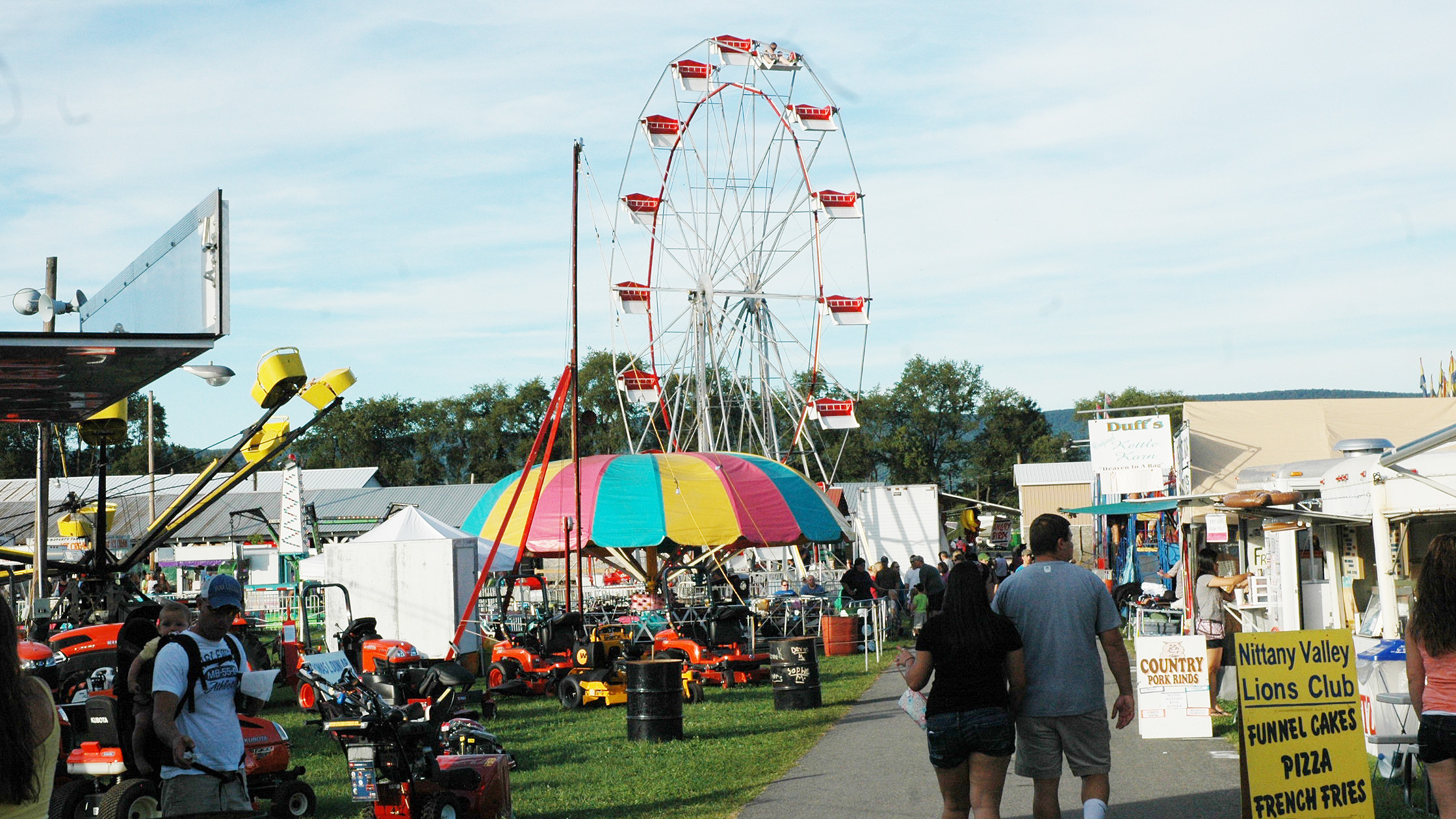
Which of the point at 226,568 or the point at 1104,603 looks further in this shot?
the point at 226,568

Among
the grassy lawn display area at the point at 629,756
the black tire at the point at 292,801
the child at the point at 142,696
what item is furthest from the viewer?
the grassy lawn display area at the point at 629,756

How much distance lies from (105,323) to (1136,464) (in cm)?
2933

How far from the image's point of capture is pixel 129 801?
7.18m

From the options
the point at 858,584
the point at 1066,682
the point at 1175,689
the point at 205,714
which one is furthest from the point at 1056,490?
the point at 205,714

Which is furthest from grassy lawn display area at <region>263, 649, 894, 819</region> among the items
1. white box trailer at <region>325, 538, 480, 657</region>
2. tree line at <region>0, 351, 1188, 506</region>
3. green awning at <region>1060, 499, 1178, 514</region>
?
tree line at <region>0, 351, 1188, 506</region>

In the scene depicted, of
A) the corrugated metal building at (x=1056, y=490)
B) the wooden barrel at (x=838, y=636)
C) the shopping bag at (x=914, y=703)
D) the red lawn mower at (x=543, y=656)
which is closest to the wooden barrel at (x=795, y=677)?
the red lawn mower at (x=543, y=656)

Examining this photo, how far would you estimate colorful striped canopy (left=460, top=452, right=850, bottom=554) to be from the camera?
2378 centimetres

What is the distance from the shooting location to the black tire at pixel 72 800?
27.4 ft

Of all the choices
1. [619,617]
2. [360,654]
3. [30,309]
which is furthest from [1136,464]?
[30,309]

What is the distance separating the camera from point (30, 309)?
1041 cm

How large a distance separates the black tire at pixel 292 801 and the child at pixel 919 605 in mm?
13976

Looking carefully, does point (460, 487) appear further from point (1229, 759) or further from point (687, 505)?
point (1229, 759)

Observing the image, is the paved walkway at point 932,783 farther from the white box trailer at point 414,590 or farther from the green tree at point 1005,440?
the green tree at point 1005,440

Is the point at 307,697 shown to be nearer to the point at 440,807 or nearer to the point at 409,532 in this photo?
the point at 409,532
